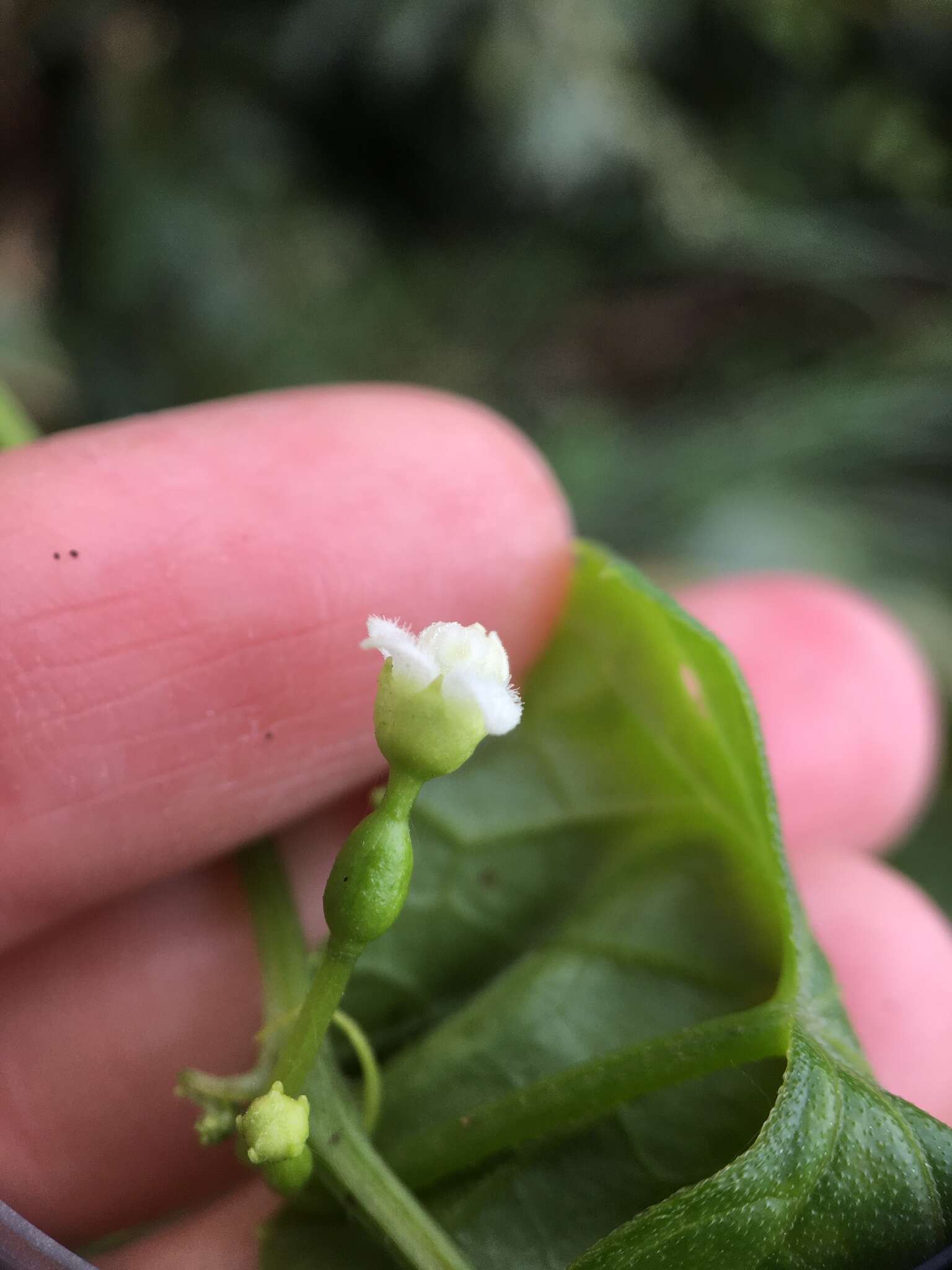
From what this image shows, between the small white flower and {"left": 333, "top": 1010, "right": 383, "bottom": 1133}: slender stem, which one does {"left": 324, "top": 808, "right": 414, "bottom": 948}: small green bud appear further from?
{"left": 333, "top": 1010, "right": 383, "bottom": 1133}: slender stem

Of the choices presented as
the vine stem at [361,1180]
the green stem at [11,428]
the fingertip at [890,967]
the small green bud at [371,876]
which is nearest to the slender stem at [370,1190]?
the vine stem at [361,1180]

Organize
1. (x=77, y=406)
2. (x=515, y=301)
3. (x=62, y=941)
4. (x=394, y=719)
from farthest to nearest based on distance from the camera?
(x=515, y=301) → (x=77, y=406) → (x=62, y=941) → (x=394, y=719)

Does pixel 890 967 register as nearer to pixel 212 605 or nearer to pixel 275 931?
pixel 275 931

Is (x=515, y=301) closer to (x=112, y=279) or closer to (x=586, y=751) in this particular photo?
(x=112, y=279)

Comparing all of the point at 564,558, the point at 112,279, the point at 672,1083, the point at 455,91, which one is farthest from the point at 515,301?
the point at 672,1083

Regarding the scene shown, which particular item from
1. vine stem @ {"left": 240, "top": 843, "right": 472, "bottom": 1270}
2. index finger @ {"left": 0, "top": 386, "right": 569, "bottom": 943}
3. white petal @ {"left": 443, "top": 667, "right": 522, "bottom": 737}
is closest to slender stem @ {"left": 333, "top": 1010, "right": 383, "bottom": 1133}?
vine stem @ {"left": 240, "top": 843, "right": 472, "bottom": 1270}

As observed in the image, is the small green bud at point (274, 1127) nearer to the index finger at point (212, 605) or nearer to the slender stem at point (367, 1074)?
the slender stem at point (367, 1074)
